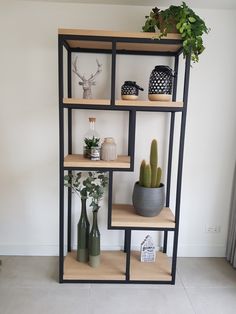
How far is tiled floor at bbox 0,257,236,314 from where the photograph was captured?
1710mm

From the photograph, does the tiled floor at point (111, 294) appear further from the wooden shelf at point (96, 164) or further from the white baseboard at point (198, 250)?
the wooden shelf at point (96, 164)

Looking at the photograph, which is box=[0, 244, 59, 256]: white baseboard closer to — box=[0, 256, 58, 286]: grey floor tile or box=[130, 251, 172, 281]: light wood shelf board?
box=[0, 256, 58, 286]: grey floor tile

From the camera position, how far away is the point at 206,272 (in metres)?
2.14

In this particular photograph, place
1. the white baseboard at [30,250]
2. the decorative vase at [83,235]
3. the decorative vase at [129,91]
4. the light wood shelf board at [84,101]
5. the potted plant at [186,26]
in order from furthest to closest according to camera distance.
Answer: the white baseboard at [30,250], the decorative vase at [83,235], the decorative vase at [129,91], the light wood shelf board at [84,101], the potted plant at [186,26]

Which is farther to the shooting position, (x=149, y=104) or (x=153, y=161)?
(x=153, y=161)

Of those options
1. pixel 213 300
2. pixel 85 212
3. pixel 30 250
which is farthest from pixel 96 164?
pixel 213 300

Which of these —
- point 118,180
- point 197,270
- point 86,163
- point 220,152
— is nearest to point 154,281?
point 197,270

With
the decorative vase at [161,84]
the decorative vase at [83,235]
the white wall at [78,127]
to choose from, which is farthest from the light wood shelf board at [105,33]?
the decorative vase at [83,235]

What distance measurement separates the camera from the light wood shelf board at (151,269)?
1.98 meters

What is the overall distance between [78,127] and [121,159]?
48 centimetres

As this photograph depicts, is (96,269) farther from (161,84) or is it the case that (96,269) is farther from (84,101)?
(161,84)

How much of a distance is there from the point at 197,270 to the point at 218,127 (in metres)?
1.17

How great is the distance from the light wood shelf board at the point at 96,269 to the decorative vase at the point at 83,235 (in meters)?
0.06

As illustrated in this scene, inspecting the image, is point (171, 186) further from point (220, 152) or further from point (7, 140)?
point (7, 140)
